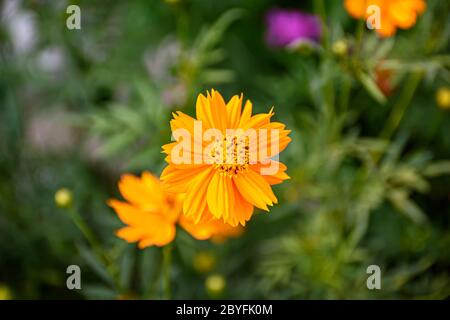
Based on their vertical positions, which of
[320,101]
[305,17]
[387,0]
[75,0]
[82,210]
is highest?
[305,17]

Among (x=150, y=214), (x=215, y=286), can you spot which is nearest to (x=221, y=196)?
(x=150, y=214)

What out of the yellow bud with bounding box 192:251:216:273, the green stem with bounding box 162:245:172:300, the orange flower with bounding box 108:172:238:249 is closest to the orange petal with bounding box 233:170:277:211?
the orange flower with bounding box 108:172:238:249

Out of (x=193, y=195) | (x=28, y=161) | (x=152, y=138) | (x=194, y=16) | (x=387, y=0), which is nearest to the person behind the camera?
(x=193, y=195)

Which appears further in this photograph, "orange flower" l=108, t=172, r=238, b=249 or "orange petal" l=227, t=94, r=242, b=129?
"orange flower" l=108, t=172, r=238, b=249

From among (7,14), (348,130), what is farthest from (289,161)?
(7,14)

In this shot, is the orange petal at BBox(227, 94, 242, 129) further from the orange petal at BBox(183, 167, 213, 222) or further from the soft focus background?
the soft focus background

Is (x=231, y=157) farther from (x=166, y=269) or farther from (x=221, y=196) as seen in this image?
(x=166, y=269)

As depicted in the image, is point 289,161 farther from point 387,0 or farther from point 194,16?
point 194,16
